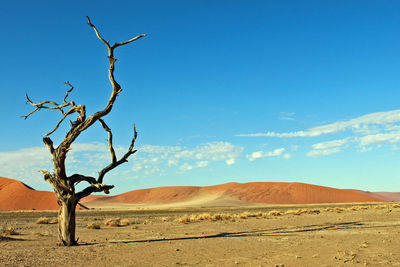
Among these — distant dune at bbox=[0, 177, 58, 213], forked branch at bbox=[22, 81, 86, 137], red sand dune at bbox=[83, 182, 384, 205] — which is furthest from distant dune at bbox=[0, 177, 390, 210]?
forked branch at bbox=[22, 81, 86, 137]

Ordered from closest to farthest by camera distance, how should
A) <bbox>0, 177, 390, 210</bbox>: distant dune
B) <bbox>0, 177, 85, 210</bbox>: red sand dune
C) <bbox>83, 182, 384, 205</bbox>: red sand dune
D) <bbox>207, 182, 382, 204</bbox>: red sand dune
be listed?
<bbox>0, 177, 85, 210</bbox>: red sand dune
<bbox>0, 177, 390, 210</bbox>: distant dune
<bbox>207, 182, 382, 204</bbox>: red sand dune
<bbox>83, 182, 384, 205</bbox>: red sand dune

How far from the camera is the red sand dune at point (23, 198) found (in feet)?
263

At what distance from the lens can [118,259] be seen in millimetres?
10727

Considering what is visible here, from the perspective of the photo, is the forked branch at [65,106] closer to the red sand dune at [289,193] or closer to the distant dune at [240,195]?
the distant dune at [240,195]

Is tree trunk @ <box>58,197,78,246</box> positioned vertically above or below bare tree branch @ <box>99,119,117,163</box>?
below

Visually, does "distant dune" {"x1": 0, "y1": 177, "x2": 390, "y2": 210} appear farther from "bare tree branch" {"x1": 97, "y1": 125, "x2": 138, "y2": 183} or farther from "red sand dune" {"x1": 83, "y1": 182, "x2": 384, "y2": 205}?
"bare tree branch" {"x1": 97, "y1": 125, "x2": 138, "y2": 183}

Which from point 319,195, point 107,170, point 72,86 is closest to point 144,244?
point 107,170

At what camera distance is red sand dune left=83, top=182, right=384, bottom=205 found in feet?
418

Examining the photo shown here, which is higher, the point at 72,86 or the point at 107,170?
the point at 72,86

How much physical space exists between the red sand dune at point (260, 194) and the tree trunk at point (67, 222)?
11371cm

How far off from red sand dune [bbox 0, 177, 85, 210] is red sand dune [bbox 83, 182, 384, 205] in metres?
59.8

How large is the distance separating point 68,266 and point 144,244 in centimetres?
452

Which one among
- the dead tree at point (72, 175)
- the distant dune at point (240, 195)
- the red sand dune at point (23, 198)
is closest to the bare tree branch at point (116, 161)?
the dead tree at point (72, 175)

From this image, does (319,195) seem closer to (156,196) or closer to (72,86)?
(156,196)
